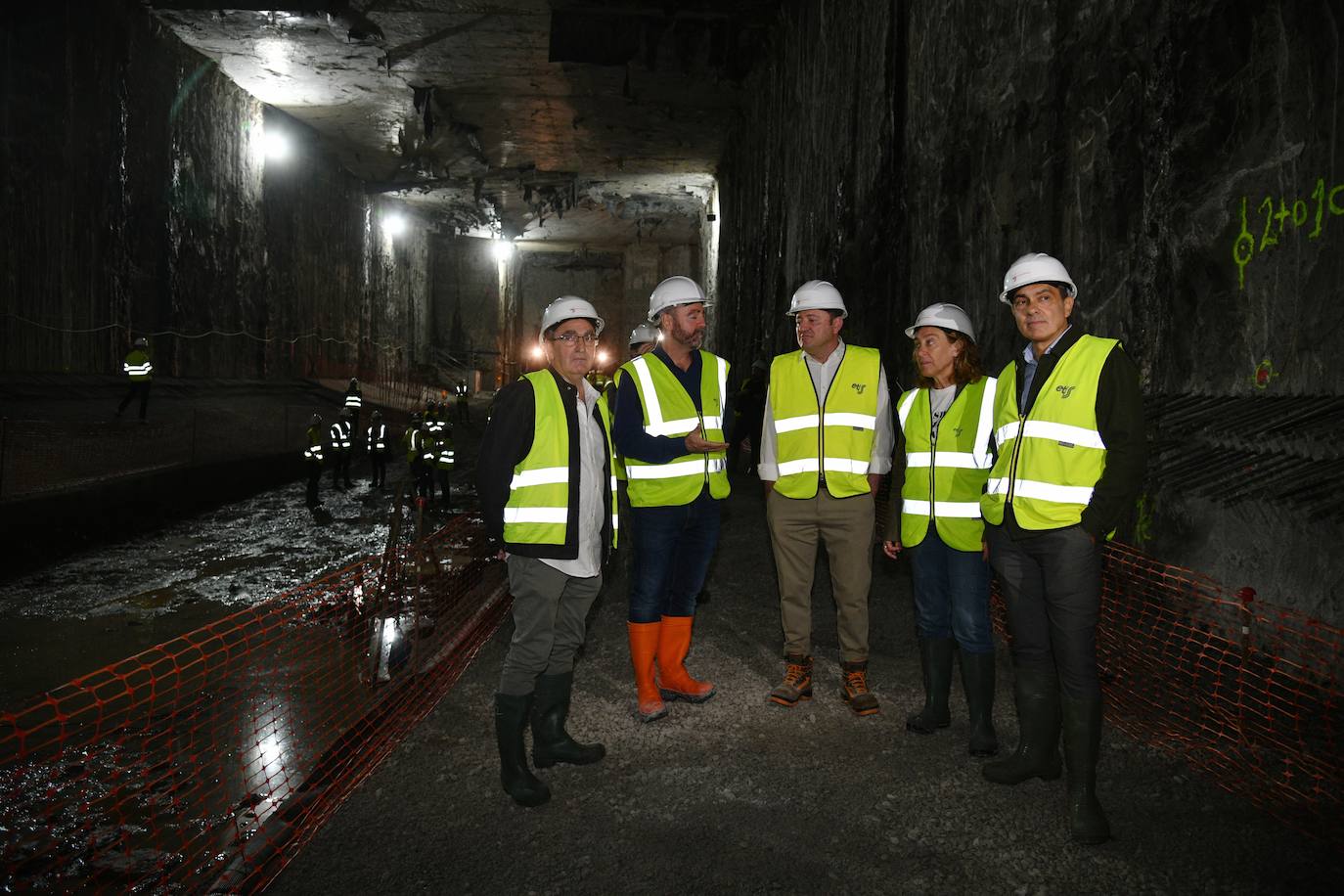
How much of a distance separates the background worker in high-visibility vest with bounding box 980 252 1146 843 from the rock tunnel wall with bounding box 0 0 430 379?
16.2 m

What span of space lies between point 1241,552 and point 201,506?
13.5m

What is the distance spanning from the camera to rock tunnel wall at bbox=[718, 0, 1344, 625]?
3477 millimetres

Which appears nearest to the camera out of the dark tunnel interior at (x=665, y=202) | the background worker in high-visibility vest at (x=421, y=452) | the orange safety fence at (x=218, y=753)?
the orange safety fence at (x=218, y=753)

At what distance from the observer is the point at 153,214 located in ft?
56.3

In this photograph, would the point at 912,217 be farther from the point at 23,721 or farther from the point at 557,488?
the point at 23,721

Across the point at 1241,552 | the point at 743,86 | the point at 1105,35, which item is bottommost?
the point at 1241,552

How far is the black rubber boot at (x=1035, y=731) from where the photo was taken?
3.24 meters

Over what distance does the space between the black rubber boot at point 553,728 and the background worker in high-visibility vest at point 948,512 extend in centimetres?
163

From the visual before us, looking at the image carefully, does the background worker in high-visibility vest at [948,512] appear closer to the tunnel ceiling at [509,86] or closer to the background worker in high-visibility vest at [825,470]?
the background worker in high-visibility vest at [825,470]

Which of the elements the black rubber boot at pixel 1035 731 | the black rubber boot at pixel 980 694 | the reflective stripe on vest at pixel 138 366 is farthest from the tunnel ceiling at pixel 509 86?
the black rubber boot at pixel 1035 731

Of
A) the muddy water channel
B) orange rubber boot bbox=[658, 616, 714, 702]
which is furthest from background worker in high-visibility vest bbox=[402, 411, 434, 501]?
orange rubber boot bbox=[658, 616, 714, 702]

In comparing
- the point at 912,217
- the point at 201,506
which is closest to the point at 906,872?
the point at 912,217

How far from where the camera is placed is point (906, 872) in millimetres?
2791

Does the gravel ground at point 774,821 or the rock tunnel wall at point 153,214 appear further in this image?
the rock tunnel wall at point 153,214
